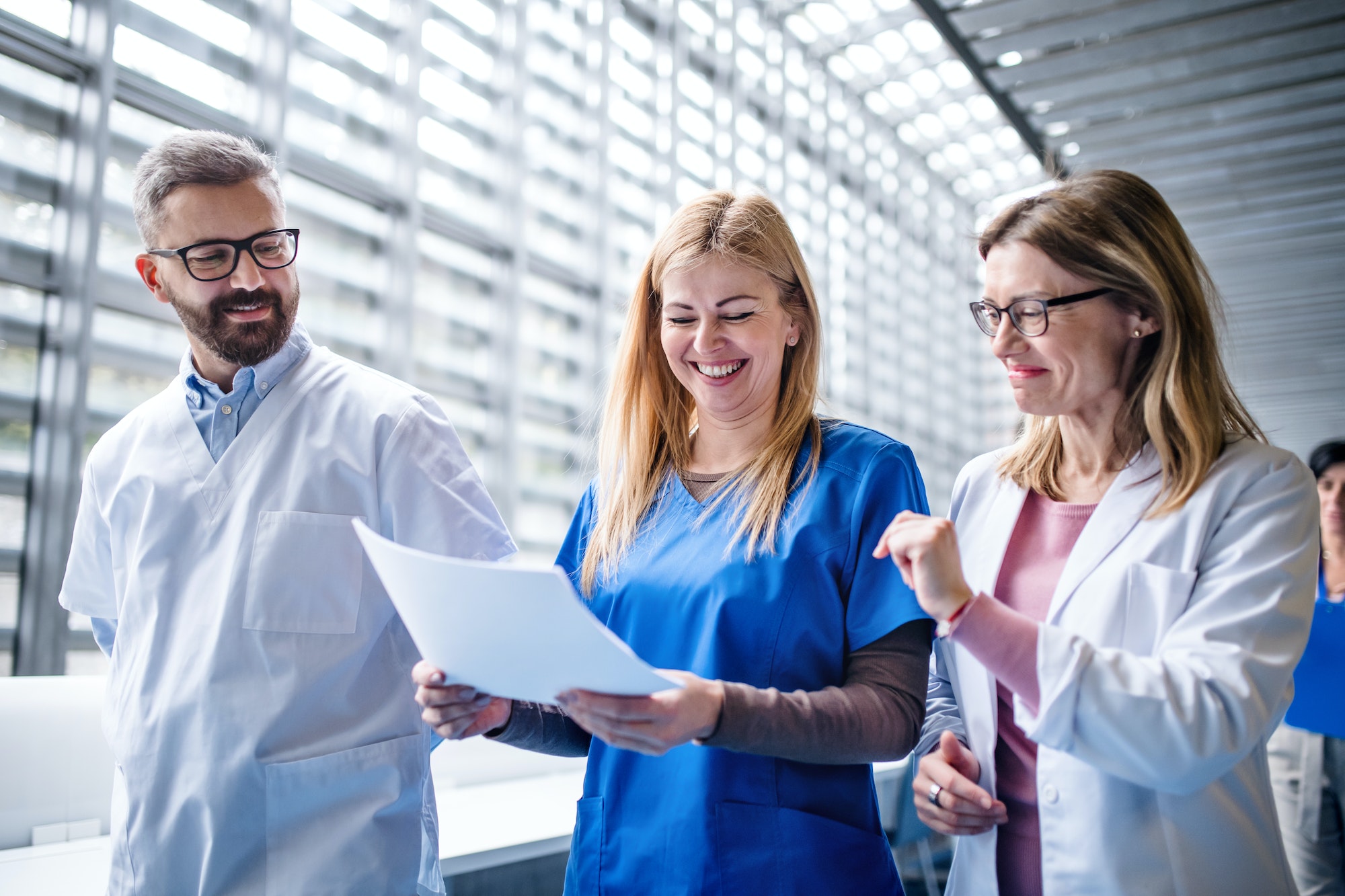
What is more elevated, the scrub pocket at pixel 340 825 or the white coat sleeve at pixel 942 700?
the white coat sleeve at pixel 942 700

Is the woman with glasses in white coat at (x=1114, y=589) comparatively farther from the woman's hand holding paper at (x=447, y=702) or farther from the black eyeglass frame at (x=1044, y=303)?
the woman's hand holding paper at (x=447, y=702)

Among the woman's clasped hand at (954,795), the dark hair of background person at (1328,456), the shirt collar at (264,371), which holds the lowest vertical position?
the woman's clasped hand at (954,795)

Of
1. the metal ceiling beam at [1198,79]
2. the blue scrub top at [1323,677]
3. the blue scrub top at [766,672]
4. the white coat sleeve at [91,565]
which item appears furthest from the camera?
the metal ceiling beam at [1198,79]

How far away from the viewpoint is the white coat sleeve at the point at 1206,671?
46.1 inches

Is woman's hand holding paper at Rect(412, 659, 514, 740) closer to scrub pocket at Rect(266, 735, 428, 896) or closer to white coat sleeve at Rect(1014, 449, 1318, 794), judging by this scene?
scrub pocket at Rect(266, 735, 428, 896)

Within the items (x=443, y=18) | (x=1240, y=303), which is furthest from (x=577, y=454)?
(x=1240, y=303)

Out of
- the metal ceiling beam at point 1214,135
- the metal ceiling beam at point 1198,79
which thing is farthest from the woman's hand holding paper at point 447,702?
the metal ceiling beam at point 1214,135

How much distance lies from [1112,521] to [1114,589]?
11cm

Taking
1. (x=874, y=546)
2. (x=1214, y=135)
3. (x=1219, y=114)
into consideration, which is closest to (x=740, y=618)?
(x=874, y=546)

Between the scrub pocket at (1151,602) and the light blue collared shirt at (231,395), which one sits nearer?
the scrub pocket at (1151,602)

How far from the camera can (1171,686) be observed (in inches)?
46.4

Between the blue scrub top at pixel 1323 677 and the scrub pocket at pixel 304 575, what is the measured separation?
201 cm

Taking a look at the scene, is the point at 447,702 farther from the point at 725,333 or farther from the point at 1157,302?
the point at 1157,302

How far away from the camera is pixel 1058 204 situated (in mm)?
1449
